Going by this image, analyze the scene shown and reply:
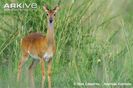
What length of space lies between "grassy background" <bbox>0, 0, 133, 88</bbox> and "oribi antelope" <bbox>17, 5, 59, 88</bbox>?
0.15ft

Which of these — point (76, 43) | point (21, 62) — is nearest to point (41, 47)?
point (21, 62)

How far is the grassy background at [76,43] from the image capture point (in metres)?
7.15

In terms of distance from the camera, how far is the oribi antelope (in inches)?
275

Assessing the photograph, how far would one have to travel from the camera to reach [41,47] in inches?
276

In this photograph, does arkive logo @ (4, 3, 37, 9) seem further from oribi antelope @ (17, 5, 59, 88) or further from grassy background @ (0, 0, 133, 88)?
oribi antelope @ (17, 5, 59, 88)

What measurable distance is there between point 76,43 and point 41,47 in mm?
484

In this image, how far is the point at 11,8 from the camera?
7422mm

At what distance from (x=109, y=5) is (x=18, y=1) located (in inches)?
29.5

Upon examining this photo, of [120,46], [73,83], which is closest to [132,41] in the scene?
[120,46]

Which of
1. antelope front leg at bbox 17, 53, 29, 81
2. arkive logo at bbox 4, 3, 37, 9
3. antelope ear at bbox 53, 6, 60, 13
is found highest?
arkive logo at bbox 4, 3, 37, 9

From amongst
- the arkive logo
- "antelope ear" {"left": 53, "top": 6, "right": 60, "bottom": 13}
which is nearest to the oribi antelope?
"antelope ear" {"left": 53, "top": 6, "right": 60, "bottom": 13}

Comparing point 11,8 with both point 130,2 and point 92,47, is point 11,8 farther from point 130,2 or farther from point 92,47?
point 130,2

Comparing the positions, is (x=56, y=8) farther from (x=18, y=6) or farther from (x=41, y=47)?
(x=18, y=6)

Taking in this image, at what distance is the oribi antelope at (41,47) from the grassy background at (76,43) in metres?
0.05
